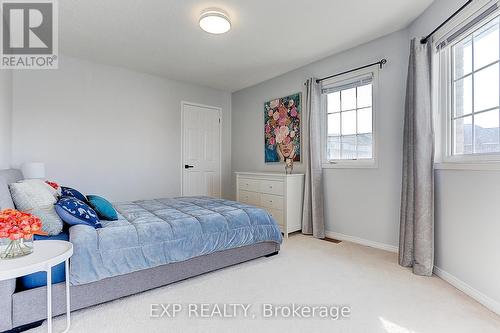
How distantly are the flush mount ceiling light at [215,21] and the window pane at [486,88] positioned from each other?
2.24m

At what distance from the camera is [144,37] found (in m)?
3.00

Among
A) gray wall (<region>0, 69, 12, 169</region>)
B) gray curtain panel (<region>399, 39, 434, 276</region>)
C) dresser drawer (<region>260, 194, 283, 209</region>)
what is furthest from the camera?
dresser drawer (<region>260, 194, 283, 209</region>)

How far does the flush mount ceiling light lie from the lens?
247cm

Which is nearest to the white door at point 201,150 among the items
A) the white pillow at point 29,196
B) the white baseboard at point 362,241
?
the white baseboard at point 362,241

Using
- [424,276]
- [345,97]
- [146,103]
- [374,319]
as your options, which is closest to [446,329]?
[374,319]

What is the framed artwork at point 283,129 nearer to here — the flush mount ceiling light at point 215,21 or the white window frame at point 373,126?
the white window frame at point 373,126

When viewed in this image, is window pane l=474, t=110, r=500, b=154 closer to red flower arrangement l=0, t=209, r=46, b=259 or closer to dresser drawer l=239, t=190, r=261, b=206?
dresser drawer l=239, t=190, r=261, b=206

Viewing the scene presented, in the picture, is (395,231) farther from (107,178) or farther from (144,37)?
(107,178)

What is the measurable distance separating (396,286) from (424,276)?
0.41 m

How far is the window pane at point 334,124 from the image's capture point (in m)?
3.61

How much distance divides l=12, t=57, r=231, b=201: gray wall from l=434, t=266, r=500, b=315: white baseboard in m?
3.81

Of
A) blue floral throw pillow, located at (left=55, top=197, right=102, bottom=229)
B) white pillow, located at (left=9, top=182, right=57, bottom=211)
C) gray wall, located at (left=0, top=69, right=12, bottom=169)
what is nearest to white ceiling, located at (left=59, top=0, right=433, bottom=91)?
gray wall, located at (left=0, top=69, right=12, bottom=169)

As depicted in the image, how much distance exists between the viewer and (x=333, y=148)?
144 inches

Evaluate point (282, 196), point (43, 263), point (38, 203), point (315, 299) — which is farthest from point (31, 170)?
point (315, 299)
